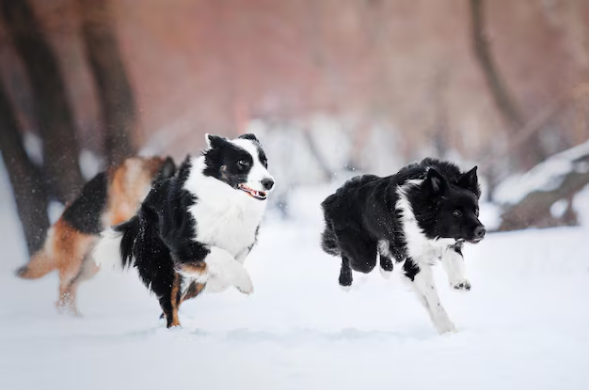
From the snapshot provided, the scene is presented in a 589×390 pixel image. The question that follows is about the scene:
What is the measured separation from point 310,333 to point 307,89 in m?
2.21

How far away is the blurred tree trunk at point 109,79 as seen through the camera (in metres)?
4.41

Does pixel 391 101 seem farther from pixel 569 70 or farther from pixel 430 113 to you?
pixel 569 70

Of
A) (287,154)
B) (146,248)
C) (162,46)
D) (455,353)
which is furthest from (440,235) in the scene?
(162,46)

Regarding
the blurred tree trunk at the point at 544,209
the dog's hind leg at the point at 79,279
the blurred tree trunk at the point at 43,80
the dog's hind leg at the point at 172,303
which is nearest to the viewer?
the dog's hind leg at the point at 172,303

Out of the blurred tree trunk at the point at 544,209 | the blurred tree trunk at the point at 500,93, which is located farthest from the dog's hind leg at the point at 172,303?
the blurred tree trunk at the point at 500,93

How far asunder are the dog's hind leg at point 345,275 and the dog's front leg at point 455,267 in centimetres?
56

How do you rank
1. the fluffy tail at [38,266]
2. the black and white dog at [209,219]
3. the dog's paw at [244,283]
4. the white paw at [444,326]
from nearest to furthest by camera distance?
the dog's paw at [244,283]
the black and white dog at [209,219]
the white paw at [444,326]
the fluffy tail at [38,266]

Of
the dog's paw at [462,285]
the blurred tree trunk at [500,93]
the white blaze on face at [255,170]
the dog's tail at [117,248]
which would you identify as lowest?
the dog's paw at [462,285]

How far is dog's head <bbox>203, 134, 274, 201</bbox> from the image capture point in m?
2.65

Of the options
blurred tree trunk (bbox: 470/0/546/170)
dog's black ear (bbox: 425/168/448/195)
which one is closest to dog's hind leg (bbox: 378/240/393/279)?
dog's black ear (bbox: 425/168/448/195)

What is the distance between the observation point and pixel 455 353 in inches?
109

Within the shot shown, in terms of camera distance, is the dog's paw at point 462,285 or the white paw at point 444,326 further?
the white paw at point 444,326

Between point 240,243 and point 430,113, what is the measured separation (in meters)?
2.55

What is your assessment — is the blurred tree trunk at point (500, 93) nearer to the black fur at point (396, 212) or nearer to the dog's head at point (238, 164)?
the black fur at point (396, 212)
